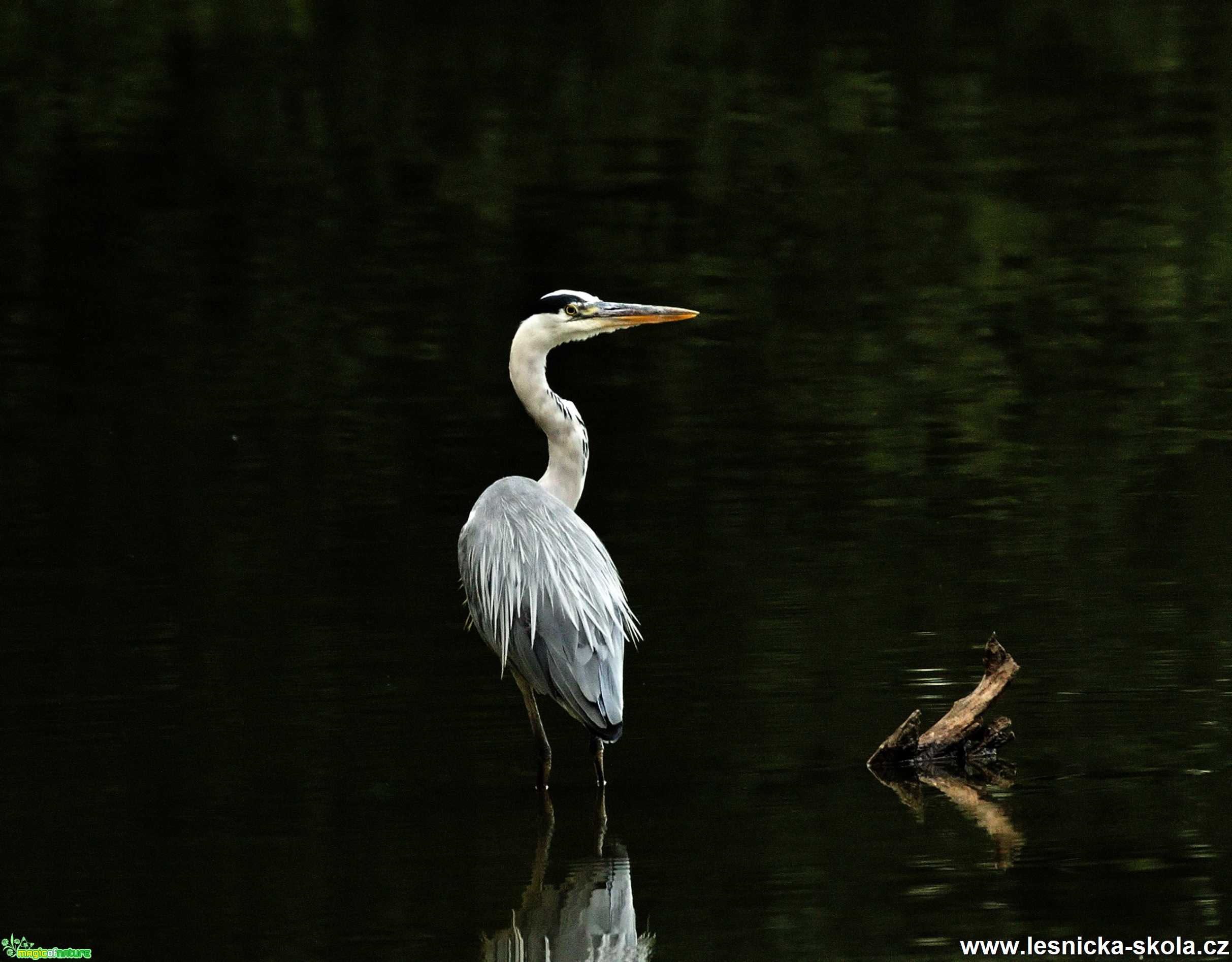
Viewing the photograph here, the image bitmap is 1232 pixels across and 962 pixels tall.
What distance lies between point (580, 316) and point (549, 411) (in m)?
0.36

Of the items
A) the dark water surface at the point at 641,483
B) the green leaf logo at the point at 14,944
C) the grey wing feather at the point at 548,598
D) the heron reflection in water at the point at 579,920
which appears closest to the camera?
the heron reflection in water at the point at 579,920

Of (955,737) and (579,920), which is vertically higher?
(955,737)

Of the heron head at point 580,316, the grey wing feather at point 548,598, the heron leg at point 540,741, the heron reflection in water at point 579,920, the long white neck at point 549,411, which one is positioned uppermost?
the heron head at point 580,316

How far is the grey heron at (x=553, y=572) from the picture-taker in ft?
24.3

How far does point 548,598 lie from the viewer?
7.64 metres

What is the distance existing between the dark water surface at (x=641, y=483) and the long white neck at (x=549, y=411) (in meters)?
0.74

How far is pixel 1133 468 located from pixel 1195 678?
3293 mm

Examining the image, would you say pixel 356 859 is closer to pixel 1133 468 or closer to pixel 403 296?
pixel 1133 468

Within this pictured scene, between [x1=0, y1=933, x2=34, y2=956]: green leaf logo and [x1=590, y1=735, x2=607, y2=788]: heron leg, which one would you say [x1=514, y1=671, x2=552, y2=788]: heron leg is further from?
[x1=0, y1=933, x2=34, y2=956]: green leaf logo

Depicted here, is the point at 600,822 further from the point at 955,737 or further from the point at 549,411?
the point at 549,411

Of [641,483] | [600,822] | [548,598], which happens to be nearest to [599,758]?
[600,822]

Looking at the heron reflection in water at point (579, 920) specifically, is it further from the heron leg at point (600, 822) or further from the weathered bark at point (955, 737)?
the weathered bark at point (955, 737)

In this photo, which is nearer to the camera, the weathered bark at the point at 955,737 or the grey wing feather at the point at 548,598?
the weathered bark at the point at 955,737

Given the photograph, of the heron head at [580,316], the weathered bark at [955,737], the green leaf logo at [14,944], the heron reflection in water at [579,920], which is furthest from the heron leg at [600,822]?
the heron head at [580,316]
